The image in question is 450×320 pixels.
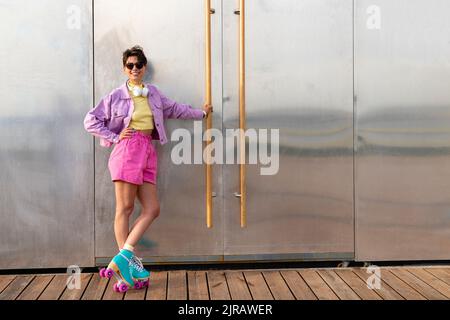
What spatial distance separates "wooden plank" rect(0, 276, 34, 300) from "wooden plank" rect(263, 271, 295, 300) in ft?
4.38

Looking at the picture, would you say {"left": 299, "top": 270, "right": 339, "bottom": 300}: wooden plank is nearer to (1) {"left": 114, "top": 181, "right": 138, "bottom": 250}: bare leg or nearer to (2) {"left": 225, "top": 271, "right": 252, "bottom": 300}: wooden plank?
(2) {"left": 225, "top": 271, "right": 252, "bottom": 300}: wooden plank

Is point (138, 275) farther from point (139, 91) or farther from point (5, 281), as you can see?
point (139, 91)

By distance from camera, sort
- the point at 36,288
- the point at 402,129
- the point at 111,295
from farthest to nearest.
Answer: the point at 402,129, the point at 36,288, the point at 111,295

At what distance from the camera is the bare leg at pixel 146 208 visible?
3024 mm

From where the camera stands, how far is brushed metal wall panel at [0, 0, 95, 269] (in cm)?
318

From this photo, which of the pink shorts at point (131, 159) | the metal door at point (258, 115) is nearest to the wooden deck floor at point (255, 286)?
the metal door at point (258, 115)

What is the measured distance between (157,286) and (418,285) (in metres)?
1.43

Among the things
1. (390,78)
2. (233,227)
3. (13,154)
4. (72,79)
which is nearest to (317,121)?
(390,78)

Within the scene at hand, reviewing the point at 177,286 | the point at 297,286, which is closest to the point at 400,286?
the point at 297,286

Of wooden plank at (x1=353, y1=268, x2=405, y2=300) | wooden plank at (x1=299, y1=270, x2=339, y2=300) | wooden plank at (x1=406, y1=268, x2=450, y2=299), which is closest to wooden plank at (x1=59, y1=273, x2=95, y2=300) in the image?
wooden plank at (x1=299, y1=270, x2=339, y2=300)

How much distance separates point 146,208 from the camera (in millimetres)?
3082

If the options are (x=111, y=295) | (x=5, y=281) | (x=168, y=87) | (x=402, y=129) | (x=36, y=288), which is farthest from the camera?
(x=402, y=129)

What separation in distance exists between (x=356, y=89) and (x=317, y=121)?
31 centimetres

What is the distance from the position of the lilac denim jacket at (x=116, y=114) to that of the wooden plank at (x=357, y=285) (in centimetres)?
129
